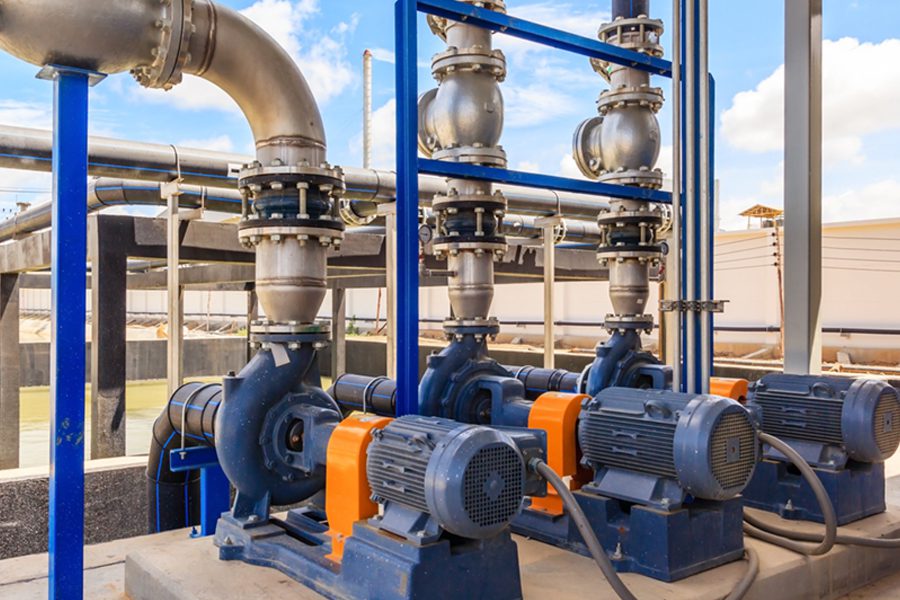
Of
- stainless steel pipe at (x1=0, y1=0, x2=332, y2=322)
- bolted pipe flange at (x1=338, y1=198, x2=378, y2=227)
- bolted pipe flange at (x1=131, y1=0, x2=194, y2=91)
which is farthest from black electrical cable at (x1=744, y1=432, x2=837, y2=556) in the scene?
bolted pipe flange at (x1=338, y1=198, x2=378, y2=227)

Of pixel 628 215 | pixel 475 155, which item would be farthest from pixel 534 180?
pixel 628 215

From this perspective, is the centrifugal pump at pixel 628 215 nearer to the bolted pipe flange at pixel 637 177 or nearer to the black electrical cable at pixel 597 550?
the bolted pipe flange at pixel 637 177

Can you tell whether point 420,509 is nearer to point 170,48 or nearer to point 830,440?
point 170,48

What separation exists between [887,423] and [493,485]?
1723 mm

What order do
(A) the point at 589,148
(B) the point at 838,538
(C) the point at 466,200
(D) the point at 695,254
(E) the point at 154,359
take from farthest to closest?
1. (E) the point at 154,359
2. (A) the point at 589,148
3. (C) the point at 466,200
4. (D) the point at 695,254
5. (B) the point at 838,538

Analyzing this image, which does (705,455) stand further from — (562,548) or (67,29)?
(67,29)

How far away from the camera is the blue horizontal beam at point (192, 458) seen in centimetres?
252

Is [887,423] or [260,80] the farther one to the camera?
[887,423]

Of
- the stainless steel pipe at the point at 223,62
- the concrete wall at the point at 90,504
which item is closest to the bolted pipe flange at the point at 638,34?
the stainless steel pipe at the point at 223,62

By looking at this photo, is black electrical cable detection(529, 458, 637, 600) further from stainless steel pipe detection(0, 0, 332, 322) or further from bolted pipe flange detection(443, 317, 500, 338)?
bolted pipe flange detection(443, 317, 500, 338)

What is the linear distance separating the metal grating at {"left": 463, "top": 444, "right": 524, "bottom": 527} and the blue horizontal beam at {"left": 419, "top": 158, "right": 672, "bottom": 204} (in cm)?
102

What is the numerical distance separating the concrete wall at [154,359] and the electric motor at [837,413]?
12.0 metres

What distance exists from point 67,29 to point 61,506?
1.16 meters

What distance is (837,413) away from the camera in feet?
8.30
